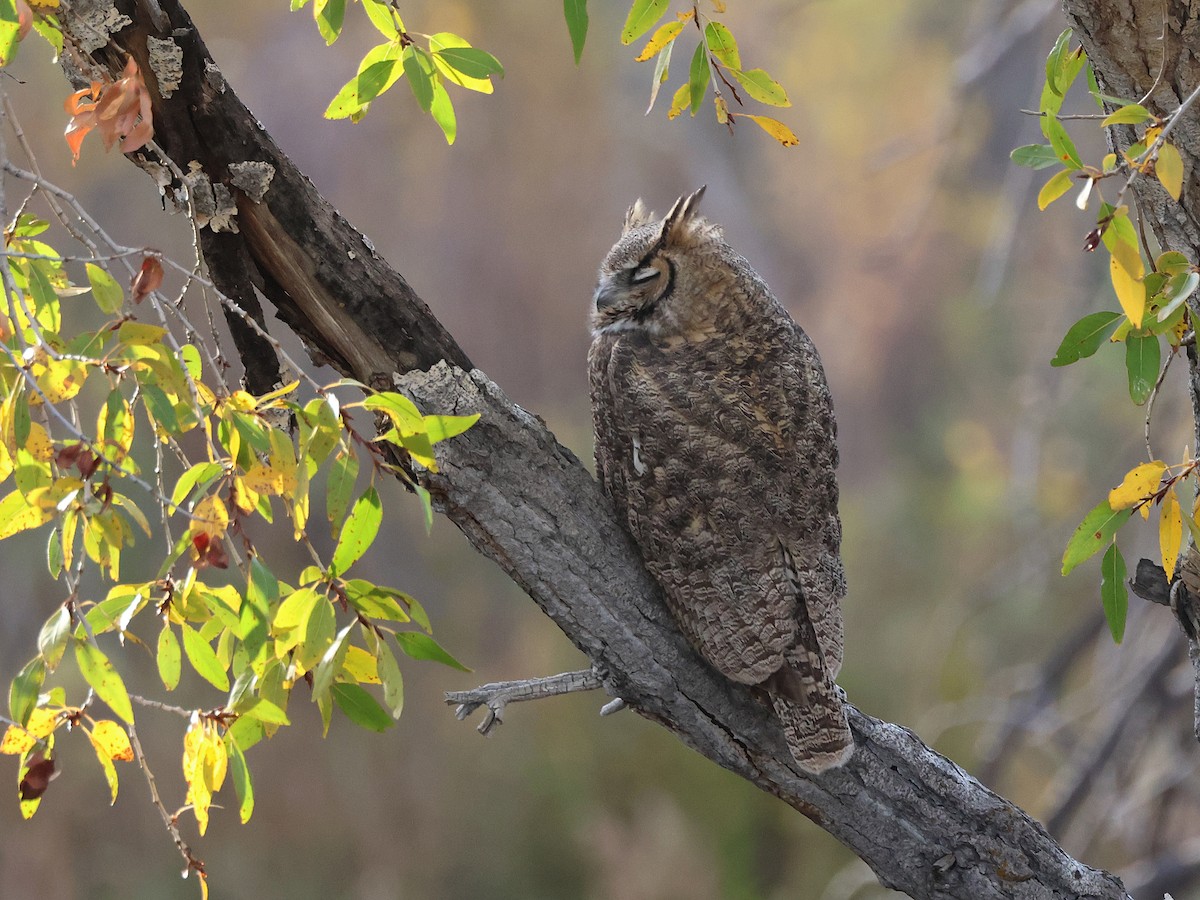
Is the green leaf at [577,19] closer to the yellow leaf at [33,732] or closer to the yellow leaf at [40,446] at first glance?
the yellow leaf at [40,446]

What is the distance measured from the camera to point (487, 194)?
463cm

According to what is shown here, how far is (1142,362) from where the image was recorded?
0.93 meters

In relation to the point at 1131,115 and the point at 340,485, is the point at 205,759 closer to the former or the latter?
the point at 340,485

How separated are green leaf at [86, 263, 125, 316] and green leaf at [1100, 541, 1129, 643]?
850 millimetres

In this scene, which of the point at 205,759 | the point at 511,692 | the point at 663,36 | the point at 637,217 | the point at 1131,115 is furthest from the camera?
the point at 637,217

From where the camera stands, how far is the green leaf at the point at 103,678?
0.73 m

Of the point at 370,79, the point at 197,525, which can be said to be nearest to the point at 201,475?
the point at 197,525

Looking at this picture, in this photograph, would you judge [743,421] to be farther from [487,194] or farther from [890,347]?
[890,347]

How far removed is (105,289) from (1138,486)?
2.75ft

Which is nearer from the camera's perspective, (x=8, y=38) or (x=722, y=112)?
(x=8, y=38)

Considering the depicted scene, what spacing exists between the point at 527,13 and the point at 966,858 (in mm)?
4130

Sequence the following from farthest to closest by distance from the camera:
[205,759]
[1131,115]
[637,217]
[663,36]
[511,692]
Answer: [637,217] < [511,692] < [663,36] < [205,759] < [1131,115]

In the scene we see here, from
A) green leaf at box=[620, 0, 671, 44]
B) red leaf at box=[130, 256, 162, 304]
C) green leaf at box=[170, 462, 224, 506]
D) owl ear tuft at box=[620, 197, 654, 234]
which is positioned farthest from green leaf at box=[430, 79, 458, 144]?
owl ear tuft at box=[620, 197, 654, 234]

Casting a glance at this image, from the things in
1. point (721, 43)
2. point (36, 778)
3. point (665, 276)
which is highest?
point (721, 43)
